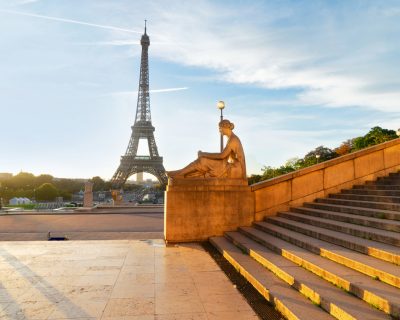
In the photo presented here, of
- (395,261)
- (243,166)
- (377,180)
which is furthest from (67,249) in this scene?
(377,180)

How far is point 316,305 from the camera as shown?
14.2ft

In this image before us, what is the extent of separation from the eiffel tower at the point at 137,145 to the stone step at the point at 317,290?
216 feet

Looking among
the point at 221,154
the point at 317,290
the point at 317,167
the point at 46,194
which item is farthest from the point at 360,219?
the point at 46,194

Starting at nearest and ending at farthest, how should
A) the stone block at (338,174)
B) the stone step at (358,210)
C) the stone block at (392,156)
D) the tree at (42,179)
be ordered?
the stone step at (358,210) < the stone block at (338,174) < the stone block at (392,156) < the tree at (42,179)

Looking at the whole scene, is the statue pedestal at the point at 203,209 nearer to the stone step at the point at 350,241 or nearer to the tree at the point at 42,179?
the stone step at the point at 350,241

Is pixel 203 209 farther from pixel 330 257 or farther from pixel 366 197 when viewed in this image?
pixel 330 257

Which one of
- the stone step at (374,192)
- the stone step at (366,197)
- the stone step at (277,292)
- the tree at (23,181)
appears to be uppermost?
the tree at (23,181)

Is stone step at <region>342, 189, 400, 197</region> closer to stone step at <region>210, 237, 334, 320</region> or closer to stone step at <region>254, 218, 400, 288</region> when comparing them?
stone step at <region>254, 218, 400, 288</region>

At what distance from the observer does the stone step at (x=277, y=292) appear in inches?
160

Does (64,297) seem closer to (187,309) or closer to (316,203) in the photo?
(187,309)

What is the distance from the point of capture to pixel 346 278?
4598mm

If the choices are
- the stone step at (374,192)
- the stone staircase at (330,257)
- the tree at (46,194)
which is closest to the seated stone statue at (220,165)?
the stone staircase at (330,257)

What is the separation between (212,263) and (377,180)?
6181 mm

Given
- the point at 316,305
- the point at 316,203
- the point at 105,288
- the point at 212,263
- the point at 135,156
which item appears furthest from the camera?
the point at 135,156
